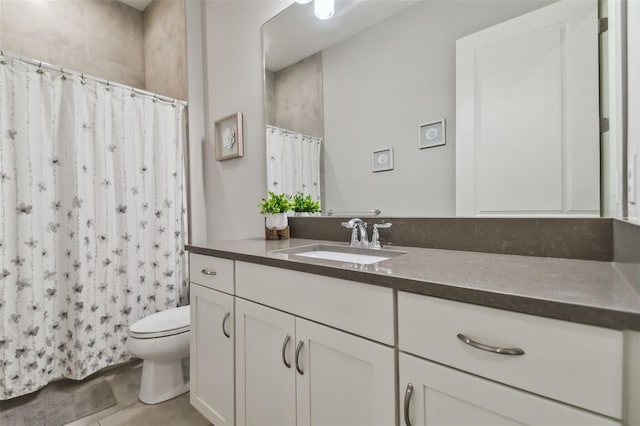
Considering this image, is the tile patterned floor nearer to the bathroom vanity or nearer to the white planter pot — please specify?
the bathroom vanity

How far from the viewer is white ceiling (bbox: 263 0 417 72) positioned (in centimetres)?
138

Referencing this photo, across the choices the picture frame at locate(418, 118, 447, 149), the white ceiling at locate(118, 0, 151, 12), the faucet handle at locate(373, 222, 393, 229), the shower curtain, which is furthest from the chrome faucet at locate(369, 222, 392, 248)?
the white ceiling at locate(118, 0, 151, 12)

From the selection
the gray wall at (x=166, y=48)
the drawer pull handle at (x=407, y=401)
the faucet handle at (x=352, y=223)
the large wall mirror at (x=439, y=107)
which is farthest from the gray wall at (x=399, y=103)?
the gray wall at (x=166, y=48)

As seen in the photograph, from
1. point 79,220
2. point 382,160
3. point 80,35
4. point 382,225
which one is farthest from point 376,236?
point 80,35

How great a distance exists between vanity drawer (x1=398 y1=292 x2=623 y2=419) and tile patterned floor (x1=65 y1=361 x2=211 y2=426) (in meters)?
1.38

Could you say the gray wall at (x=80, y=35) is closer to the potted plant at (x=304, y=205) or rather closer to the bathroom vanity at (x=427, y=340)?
the potted plant at (x=304, y=205)

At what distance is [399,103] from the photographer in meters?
1.30

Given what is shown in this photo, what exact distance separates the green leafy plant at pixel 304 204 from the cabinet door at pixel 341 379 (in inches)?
30.3

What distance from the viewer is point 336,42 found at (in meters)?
1.51

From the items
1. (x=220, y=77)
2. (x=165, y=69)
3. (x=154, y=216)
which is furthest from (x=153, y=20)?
(x=154, y=216)

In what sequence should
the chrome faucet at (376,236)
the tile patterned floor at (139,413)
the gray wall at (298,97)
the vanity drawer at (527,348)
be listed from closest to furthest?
the vanity drawer at (527,348)
the chrome faucet at (376,236)
the tile patterned floor at (139,413)
the gray wall at (298,97)

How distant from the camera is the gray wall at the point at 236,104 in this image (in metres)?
1.90

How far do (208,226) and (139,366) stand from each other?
1037 mm

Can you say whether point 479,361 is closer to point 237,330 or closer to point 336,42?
point 237,330
